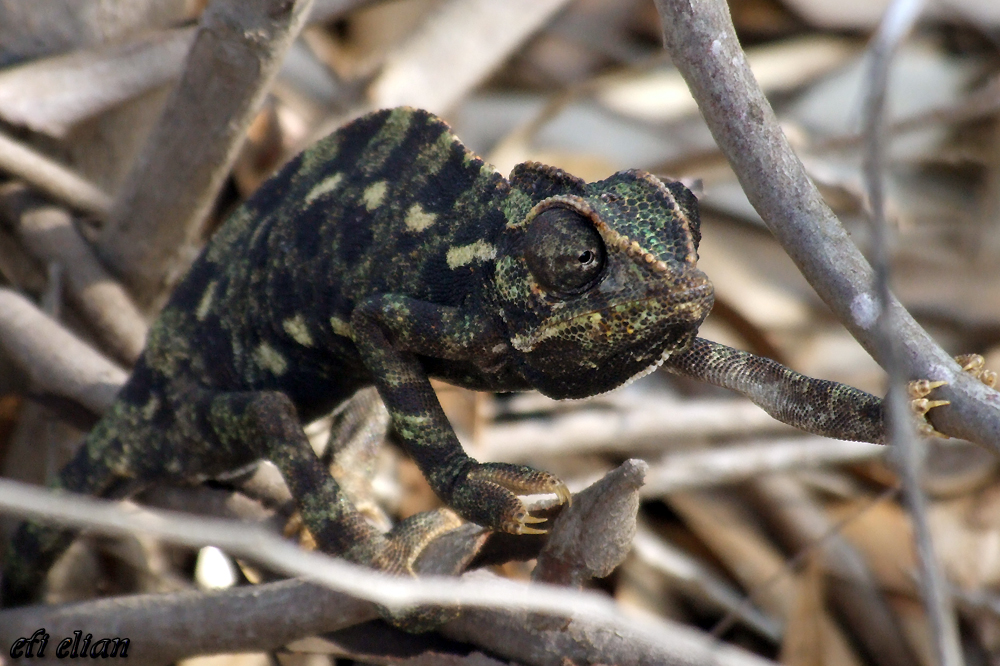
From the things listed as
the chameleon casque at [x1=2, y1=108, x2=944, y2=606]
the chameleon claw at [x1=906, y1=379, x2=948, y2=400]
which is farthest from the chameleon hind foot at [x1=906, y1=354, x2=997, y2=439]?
the chameleon casque at [x1=2, y1=108, x2=944, y2=606]

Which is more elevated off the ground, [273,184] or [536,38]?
[536,38]

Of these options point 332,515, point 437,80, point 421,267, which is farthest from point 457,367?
point 437,80

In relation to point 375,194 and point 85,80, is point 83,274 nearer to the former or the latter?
point 85,80

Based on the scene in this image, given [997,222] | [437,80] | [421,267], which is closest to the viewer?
[421,267]

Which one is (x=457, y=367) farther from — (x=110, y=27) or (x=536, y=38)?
(x=536, y=38)

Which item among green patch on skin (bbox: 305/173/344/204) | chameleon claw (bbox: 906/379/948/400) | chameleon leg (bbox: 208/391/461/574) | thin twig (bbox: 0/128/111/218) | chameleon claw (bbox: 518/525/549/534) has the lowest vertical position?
chameleon claw (bbox: 518/525/549/534)

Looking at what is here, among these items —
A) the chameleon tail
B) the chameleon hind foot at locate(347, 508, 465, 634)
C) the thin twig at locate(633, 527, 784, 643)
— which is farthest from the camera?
the thin twig at locate(633, 527, 784, 643)

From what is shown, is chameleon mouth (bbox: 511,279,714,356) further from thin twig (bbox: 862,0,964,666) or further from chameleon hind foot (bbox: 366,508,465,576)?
thin twig (bbox: 862,0,964,666)

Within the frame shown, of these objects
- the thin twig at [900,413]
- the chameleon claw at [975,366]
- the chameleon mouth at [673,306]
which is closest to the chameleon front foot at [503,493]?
the chameleon mouth at [673,306]
